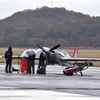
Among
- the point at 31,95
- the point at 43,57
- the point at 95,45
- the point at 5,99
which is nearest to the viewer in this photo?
the point at 5,99

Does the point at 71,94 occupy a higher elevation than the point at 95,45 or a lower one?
lower

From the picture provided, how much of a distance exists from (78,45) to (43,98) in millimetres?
183194

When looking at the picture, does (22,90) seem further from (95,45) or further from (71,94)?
(95,45)

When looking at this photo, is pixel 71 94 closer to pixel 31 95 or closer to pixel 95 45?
pixel 31 95

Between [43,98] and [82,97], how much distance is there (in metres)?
1.38

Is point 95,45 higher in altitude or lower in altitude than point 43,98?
higher

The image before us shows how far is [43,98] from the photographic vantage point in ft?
46.6

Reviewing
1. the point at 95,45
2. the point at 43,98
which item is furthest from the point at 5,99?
the point at 95,45

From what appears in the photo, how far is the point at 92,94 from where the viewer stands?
15.5 metres

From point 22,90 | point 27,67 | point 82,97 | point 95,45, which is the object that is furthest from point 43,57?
point 95,45

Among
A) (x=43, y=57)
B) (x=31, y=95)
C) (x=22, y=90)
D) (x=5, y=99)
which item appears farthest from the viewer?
(x=43, y=57)

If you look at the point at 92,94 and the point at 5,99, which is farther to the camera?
the point at 92,94

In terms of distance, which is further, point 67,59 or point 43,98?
point 67,59

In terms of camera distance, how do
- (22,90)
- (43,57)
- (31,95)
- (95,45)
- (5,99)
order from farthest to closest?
(95,45) → (43,57) → (22,90) → (31,95) → (5,99)
